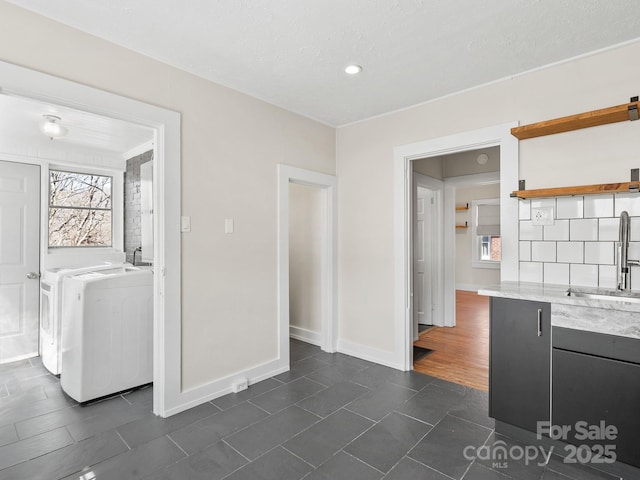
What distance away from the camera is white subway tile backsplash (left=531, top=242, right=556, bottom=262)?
8.30ft

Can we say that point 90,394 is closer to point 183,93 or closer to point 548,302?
point 183,93

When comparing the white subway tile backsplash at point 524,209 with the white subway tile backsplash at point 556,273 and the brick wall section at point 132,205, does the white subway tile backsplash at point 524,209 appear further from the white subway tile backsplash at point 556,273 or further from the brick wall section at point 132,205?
the brick wall section at point 132,205

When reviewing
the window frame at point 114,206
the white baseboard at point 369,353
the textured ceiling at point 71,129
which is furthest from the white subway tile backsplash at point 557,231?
the window frame at point 114,206

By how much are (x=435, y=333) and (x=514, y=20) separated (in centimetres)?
387

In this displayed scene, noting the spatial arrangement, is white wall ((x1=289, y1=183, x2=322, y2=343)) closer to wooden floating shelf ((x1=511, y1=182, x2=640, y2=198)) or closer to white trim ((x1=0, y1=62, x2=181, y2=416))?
white trim ((x1=0, y1=62, x2=181, y2=416))

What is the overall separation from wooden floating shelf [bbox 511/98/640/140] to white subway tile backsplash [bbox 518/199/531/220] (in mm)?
508

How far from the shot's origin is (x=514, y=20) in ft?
6.66

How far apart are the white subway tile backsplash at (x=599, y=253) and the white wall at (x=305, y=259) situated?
2589 millimetres

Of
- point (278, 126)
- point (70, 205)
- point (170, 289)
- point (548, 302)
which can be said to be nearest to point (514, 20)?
point (548, 302)

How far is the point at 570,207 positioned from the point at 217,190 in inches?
108

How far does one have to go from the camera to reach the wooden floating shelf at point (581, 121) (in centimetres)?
211

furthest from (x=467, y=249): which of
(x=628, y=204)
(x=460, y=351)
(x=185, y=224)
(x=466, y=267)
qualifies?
(x=185, y=224)

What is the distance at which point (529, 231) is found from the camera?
2637mm

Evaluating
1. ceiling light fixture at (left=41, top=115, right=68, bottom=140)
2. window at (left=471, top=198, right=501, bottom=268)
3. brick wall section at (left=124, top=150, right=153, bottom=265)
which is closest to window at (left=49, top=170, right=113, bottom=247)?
brick wall section at (left=124, top=150, right=153, bottom=265)
